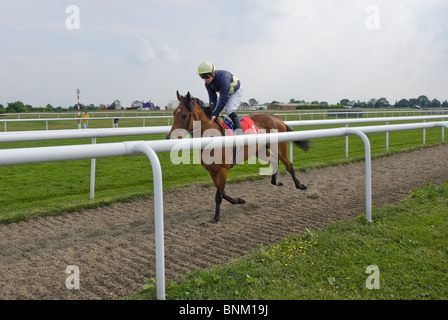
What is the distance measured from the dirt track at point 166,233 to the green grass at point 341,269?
0.36 m

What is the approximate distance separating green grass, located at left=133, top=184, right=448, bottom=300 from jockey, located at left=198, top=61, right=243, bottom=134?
1844 millimetres

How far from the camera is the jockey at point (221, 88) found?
13.9 ft

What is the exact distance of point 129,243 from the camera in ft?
10.6

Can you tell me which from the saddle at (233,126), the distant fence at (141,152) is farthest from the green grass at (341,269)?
the saddle at (233,126)

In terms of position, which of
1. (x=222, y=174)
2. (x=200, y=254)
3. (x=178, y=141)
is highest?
(x=178, y=141)

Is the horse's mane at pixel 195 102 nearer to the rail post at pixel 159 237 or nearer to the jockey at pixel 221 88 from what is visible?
the jockey at pixel 221 88

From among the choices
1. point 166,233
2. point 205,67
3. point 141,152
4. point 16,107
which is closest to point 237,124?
point 205,67

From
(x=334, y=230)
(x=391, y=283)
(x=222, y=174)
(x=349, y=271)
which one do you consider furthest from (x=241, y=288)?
(x=222, y=174)

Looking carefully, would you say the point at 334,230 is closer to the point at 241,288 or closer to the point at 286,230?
the point at 286,230

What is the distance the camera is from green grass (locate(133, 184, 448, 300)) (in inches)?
80.9

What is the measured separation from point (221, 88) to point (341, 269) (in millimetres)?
2610
